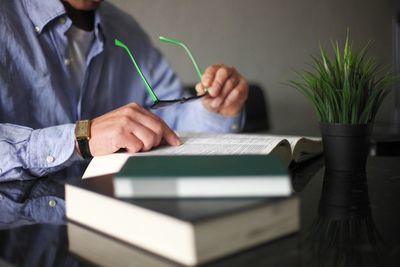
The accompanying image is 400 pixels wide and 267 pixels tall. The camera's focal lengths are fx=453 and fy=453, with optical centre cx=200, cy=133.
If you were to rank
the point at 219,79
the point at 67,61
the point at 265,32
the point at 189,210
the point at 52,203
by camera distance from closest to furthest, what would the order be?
1. the point at 189,210
2. the point at 52,203
3. the point at 219,79
4. the point at 67,61
5. the point at 265,32

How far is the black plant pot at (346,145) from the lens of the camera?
650 millimetres

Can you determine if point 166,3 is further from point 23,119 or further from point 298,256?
point 298,256

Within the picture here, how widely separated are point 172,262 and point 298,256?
0.35ft

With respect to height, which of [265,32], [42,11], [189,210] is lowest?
[265,32]

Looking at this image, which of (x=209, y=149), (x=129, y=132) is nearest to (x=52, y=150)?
(x=129, y=132)

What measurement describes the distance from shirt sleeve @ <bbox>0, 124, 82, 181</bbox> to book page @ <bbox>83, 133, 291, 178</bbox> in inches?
4.1

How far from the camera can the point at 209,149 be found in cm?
68

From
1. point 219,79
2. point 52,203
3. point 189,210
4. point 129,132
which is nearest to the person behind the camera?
point 189,210

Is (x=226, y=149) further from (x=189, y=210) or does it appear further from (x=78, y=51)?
(x=78, y=51)

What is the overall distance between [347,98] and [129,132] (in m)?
0.33

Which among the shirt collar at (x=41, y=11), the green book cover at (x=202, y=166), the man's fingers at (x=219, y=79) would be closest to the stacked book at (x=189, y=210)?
the green book cover at (x=202, y=166)

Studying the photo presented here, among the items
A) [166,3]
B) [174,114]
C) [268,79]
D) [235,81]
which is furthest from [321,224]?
[268,79]

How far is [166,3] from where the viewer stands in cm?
205

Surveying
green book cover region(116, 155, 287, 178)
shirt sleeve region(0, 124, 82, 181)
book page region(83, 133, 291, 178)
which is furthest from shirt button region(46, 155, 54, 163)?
green book cover region(116, 155, 287, 178)
